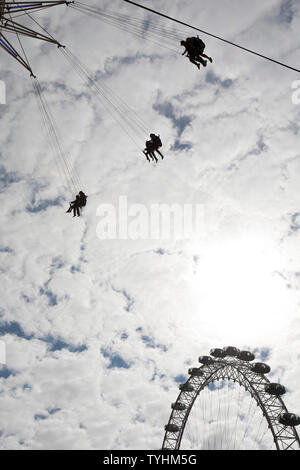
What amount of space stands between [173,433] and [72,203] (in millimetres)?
34007

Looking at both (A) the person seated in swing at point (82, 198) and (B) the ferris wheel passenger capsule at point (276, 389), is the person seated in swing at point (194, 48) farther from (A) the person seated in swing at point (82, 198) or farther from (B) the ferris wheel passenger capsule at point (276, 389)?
(B) the ferris wheel passenger capsule at point (276, 389)

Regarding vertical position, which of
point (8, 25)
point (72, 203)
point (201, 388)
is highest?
point (8, 25)

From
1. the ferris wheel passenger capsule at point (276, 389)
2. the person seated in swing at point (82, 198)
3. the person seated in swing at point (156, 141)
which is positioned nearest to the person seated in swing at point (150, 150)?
the person seated in swing at point (156, 141)

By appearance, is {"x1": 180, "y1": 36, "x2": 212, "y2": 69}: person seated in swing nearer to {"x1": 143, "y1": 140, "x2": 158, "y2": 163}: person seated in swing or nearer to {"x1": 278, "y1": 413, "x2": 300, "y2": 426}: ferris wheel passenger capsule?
{"x1": 143, "y1": 140, "x2": 158, "y2": 163}: person seated in swing

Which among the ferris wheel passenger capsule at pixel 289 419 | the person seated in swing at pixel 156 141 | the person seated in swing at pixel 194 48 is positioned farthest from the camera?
the ferris wheel passenger capsule at pixel 289 419

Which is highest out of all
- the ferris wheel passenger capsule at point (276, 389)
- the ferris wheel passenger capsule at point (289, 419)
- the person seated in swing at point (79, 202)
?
the person seated in swing at point (79, 202)

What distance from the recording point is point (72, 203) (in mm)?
15688

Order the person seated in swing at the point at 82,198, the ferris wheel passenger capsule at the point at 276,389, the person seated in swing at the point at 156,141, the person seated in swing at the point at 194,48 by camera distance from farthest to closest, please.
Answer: the ferris wheel passenger capsule at the point at 276,389 < the person seated in swing at the point at 82,198 < the person seated in swing at the point at 156,141 < the person seated in swing at the point at 194,48

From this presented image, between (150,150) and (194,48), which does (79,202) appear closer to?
(150,150)

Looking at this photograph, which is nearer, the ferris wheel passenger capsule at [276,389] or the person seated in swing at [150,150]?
the person seated in swing at [150,150]

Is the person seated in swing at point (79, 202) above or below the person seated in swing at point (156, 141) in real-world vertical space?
below

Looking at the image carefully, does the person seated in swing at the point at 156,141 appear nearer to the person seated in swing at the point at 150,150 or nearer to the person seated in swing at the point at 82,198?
the person seated in swing at the point at 150,150
